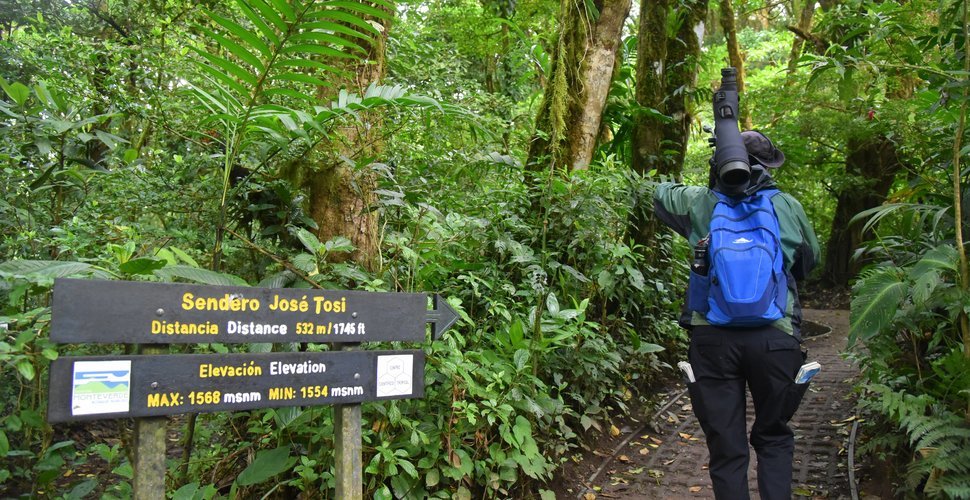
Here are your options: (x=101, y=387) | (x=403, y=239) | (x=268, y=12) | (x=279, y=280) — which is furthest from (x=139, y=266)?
(x=403, y=239)

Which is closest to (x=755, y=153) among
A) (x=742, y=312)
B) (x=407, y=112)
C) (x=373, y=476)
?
(x=742, y=312)

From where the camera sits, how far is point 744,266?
128 inches

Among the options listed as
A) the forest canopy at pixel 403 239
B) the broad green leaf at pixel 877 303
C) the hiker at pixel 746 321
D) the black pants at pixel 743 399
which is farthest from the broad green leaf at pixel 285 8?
the broad green leaf at pixel 877 303

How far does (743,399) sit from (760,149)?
1.28 m

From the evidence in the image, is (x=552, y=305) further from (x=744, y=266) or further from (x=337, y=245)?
(x=337, y=245)

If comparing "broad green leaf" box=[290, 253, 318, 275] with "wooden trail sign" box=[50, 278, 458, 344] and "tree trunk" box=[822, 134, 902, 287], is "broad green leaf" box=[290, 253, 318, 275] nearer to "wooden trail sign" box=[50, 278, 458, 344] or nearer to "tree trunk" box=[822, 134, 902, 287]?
"wooden trail sign" box=[50, 278, 458, 344]

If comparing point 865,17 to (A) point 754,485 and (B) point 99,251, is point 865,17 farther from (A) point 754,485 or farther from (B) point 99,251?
(B) point 99,251

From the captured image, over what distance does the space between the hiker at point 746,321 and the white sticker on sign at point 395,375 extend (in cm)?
152

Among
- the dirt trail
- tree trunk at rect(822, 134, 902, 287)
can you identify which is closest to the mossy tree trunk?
the dirt trail

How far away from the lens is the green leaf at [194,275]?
284 cm

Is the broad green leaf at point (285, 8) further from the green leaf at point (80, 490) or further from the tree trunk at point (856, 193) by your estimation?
the tree trunk at point (856, 193)

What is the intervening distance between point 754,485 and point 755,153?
2379 millimetres

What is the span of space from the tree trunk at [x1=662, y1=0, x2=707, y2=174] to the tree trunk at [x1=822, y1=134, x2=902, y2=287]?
5.90 metres

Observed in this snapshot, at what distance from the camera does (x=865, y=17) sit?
435cm
